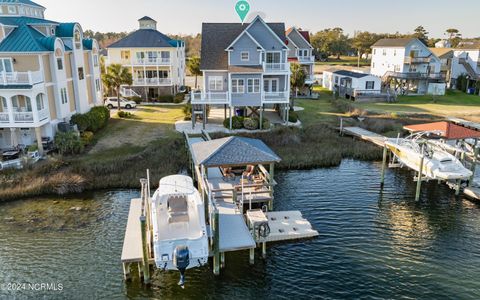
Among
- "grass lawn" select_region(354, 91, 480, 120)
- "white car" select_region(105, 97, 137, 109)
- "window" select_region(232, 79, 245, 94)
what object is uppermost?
"window" select_region(232, 79, 245, 94)

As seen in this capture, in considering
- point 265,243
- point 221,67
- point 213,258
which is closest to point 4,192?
point 213,258

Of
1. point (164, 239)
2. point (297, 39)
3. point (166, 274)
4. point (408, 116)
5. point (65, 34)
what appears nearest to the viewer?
point (164, 239)

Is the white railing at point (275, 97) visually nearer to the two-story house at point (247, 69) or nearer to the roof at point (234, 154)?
the two-story house at point (247, 69)

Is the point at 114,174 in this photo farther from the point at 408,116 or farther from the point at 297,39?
the point at 297,39

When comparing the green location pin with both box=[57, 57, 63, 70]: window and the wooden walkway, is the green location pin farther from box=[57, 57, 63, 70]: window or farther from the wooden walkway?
box=[57, 57, 63, 70]: window

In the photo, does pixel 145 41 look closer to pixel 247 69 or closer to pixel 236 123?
pixel 247 69

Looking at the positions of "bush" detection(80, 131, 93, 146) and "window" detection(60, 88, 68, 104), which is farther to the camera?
"window" detection(60, 88, 68, 104)

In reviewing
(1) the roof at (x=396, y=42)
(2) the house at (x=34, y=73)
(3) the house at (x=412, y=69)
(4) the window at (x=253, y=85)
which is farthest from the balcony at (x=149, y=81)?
(1) the roof at (x=396, y=42)

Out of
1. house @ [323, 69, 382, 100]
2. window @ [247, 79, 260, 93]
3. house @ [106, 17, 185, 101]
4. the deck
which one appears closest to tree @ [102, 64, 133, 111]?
house @ [106, 17, 185, 101]
